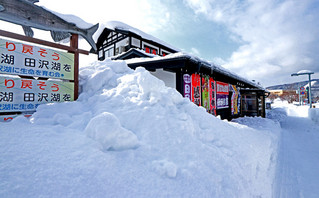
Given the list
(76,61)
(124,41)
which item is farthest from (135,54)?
(124,41)

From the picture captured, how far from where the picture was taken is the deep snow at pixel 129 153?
1.41 metres

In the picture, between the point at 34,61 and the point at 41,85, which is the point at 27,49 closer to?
the point at 34,61

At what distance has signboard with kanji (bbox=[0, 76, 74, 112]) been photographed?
275 cm

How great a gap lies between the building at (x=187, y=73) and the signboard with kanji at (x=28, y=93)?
3550 mm

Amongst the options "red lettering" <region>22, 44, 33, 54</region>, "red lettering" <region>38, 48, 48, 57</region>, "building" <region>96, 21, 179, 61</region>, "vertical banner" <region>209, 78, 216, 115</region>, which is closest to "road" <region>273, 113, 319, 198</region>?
"vertical banner" <region>209, 78, 216, 115</region>

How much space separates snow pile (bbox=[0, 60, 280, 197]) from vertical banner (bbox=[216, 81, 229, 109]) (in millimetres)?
5410

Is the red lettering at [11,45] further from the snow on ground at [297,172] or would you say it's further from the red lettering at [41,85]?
the snow on ground at [297,172]

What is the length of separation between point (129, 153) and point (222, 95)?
8.70m

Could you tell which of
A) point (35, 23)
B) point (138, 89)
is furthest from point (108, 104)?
point (35, 23)

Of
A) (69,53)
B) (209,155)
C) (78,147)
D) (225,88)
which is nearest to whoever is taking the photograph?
(78,147)

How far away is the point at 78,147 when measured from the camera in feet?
6.04

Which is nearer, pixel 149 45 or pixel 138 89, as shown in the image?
pixel 138 89

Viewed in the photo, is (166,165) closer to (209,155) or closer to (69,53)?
(209,155)

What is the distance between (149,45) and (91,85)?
33.6 ft
